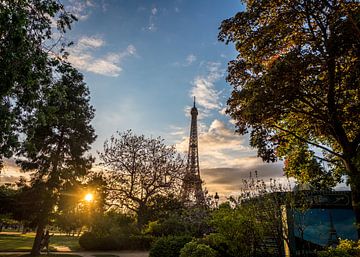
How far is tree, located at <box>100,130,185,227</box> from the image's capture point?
2542 centimetres

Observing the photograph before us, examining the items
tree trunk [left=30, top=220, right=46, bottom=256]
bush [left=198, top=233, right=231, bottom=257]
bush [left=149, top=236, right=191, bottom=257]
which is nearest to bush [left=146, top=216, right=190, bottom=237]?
tree trunk [left=30, top=220, right=46, bottom=256]

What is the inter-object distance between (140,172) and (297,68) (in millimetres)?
19634

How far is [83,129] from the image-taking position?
22438mm

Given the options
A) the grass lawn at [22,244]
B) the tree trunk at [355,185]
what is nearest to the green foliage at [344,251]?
the tree trunk at [355,185]

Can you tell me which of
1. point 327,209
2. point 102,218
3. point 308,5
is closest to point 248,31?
point 308,5

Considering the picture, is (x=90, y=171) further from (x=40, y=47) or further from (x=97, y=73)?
(x=40, y=47)

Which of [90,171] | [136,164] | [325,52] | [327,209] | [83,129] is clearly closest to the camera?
[325,52]

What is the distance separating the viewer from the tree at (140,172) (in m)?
25.4

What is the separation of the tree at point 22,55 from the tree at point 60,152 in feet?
34.2

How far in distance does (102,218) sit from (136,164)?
580 centimetres

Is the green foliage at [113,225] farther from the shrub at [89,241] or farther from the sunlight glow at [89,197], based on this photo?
the sunlight glow at [89,197]

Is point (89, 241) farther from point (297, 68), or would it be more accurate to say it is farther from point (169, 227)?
point (297, 68)

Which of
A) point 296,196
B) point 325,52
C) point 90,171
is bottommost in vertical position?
point 296,196

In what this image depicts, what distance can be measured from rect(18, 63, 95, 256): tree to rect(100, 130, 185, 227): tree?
3795 millimetres
